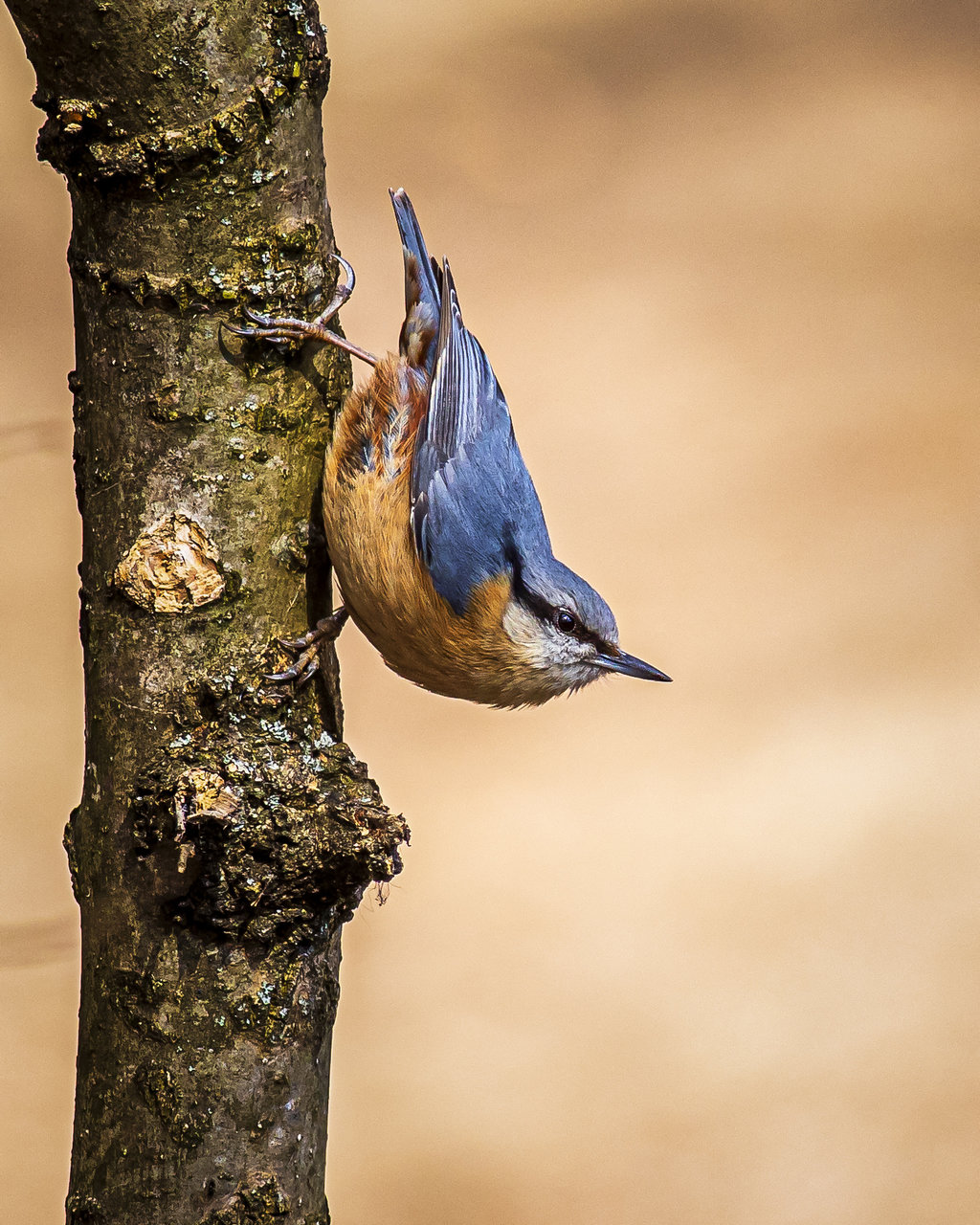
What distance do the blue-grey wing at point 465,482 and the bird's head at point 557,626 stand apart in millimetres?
33

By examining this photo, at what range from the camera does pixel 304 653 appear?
1.09m

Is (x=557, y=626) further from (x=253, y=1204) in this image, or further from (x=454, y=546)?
(x=253, y=1204)

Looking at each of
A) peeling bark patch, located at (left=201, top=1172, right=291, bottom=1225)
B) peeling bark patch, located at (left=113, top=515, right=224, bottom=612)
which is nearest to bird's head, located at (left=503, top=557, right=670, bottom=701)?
peeling bark patch, located at (left=113, top=515, right=224, bottom=612)

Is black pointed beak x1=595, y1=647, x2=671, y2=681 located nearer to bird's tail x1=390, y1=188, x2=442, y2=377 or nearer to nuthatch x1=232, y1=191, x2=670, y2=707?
nuthatch x1=232, y1=191, x2=670, y2=707

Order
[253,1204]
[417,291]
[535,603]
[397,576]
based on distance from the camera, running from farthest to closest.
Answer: [417,291] → [535,603] → [397,576] → [253,1204]

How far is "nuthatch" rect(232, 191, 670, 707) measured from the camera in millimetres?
1256

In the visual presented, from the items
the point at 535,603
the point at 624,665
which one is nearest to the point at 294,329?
the point at 535,603

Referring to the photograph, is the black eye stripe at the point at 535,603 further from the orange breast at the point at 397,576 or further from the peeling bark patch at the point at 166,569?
the peeling bark patch at the point at 166,569

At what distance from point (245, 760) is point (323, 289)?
0.44 meters

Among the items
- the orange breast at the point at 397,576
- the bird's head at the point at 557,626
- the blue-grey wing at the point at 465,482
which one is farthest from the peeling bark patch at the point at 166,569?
the bird's head at the point at 557,626

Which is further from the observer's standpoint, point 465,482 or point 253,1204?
point 465,482

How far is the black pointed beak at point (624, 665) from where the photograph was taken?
148 centimetres

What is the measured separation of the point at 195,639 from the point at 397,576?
285 millimetres

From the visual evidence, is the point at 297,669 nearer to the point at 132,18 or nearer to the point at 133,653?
the point at 133,653
